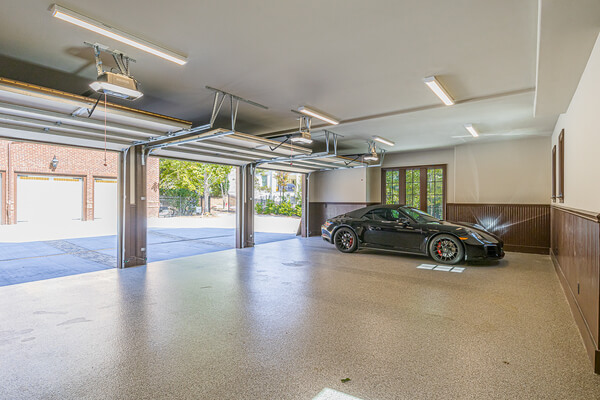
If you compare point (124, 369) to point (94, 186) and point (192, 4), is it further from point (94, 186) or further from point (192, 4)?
point (94, 186)

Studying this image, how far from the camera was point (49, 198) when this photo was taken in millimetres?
12766

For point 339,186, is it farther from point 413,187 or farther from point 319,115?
point 319,115

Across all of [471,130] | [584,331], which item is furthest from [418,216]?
[584,331]

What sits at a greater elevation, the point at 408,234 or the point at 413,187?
the point at 413,187

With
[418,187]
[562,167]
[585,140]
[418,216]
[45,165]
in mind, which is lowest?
[418,216]

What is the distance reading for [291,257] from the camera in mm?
7023

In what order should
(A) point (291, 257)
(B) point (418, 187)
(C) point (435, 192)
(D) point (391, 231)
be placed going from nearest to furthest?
(D) point (391, 231)
(A) point (291, 257)
(C) point (435, 192)
(B) point (418, 187)

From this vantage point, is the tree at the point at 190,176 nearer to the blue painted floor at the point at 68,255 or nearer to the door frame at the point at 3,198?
the door frame at the point at 3,198

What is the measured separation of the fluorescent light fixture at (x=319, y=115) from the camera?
557 cm

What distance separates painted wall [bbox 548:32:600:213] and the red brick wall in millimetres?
11523

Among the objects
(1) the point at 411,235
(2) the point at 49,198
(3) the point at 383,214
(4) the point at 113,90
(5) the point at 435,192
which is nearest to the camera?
(4) the point at 113,90

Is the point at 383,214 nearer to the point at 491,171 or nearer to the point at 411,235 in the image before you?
the point at 411,235

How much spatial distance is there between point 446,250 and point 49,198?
1474 cm

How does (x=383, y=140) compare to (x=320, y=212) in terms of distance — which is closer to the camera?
(x=383, y=140)
